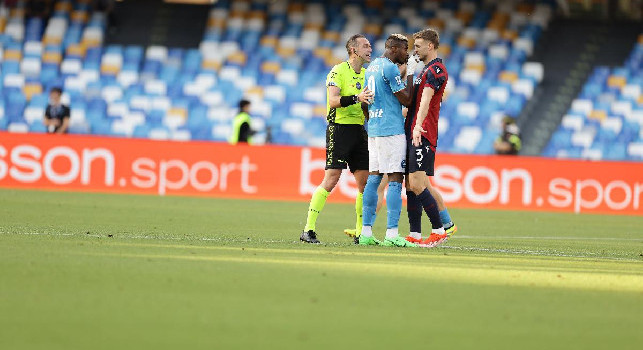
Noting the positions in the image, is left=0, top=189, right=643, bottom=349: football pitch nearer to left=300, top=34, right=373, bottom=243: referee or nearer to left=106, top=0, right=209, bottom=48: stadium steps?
left=300, top=34, right=373, bottom=243: referee

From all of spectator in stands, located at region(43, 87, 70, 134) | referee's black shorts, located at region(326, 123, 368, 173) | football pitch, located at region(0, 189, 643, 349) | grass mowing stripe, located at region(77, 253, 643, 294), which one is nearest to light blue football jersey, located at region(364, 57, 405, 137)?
referee's black shorts, located at region(326, 123, 368, 173)

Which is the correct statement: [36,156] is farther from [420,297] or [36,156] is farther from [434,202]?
[420,297]

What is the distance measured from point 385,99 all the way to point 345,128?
59 cm

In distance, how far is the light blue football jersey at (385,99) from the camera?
41.0 ft

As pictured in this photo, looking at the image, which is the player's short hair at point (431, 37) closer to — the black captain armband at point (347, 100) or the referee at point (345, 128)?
the referee at point (345, 128)

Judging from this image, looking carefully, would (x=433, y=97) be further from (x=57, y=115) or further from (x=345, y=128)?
(x=57, y=115)

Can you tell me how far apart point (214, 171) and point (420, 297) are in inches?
706

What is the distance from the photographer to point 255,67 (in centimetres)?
3397

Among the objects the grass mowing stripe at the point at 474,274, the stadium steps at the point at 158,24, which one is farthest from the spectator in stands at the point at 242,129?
the grass mowing stripe at the point at 474,274

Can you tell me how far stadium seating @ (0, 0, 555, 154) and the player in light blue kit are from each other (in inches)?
727

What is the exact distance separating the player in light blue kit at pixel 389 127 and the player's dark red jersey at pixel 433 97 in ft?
0.38

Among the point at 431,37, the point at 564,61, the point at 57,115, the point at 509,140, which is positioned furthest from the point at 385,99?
the point at 564,61

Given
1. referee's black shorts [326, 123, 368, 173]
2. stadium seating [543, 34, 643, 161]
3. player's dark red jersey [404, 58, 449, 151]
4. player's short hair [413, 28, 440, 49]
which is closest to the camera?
player's dark red jersey [404, 58, 449, 151]

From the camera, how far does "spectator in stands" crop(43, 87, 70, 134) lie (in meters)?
27.3
